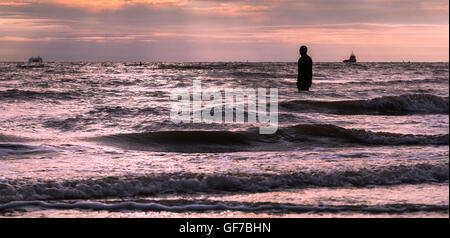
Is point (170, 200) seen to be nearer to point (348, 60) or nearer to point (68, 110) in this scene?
point (68, 110)

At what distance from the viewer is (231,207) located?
5.17m

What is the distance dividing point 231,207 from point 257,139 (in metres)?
4.89

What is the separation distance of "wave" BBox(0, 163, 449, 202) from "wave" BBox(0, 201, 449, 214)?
29 centimetres

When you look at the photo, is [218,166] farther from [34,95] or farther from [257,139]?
[34,95]

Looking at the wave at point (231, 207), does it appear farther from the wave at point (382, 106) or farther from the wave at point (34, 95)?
the wave at point (34, 95)

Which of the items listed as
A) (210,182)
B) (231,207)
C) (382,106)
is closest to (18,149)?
(210,182)

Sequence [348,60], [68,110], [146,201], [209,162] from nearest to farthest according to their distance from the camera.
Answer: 1. [146,201]
2. [209,162]
3. [68,110]
4. [348,60]

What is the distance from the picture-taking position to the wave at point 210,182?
18.6ft

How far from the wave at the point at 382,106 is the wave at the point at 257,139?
14.3 feet

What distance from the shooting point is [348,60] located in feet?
424

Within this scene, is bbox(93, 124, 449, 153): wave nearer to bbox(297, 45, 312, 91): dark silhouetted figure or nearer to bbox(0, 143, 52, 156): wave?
bbox(0, 143, 52, 156): wave

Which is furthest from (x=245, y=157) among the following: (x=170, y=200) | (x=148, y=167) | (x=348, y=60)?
(x=348, y=60)
